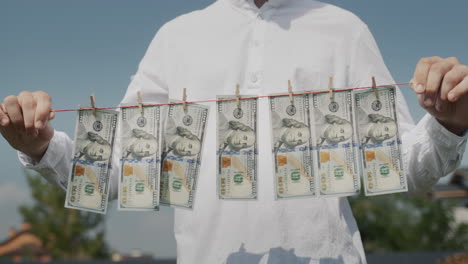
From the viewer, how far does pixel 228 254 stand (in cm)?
165

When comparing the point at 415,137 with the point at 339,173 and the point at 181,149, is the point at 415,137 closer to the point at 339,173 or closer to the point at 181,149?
the point at 339,173

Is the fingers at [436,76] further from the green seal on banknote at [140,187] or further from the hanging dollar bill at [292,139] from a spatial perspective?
the green seal on banknote at [140,187]

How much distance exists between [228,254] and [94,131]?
0.65 metres

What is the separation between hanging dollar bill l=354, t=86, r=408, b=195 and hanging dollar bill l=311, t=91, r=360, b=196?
1.4 inches

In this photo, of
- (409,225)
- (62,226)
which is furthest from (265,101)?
(409,225)

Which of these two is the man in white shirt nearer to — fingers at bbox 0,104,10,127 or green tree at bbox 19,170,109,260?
fingers at bbox 0,104,10,127

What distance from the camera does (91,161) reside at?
177 cm

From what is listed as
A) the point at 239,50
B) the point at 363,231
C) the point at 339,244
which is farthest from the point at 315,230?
the point at 363,231

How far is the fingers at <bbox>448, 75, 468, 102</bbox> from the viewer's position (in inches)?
54.8

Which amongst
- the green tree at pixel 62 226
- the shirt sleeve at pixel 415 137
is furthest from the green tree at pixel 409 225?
the shirt sleeve at pixel 415 137

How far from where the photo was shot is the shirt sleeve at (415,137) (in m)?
1.55

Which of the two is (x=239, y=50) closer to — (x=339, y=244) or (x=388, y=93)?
(x=388, y=93)

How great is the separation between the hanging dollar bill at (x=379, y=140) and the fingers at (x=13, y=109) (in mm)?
1122

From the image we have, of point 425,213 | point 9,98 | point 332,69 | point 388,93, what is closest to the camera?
point 9,98
